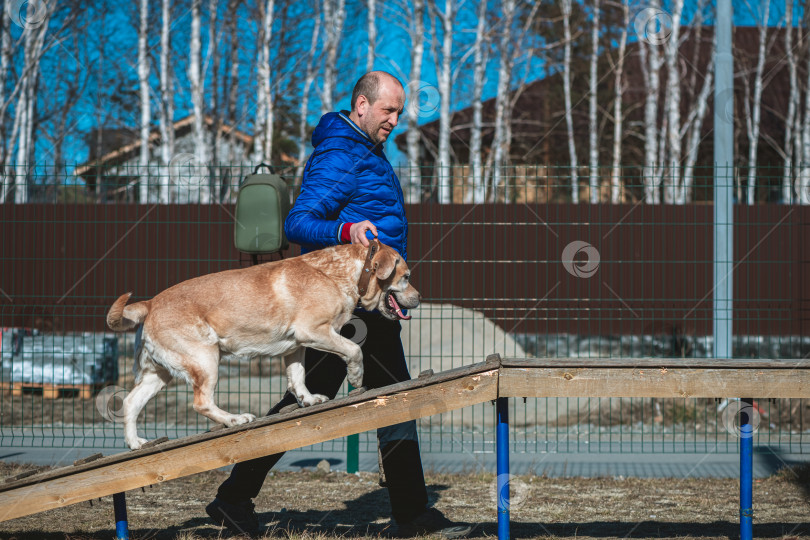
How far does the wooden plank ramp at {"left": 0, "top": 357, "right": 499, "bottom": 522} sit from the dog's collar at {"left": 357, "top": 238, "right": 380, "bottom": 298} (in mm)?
556

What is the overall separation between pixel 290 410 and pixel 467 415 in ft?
17.6

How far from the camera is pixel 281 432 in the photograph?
3521mm

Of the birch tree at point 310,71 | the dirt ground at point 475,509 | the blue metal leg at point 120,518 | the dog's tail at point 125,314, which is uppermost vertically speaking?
the birch tree at point 310,71

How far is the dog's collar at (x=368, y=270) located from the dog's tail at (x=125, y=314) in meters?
1.03

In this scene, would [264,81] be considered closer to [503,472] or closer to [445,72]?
[445,72]

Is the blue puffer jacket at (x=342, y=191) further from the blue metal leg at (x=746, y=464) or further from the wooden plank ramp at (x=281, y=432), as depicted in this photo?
the blue metal leg at (x=746, y=464)

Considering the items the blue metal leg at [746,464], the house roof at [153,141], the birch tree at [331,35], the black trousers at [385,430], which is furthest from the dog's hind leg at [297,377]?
the house roof at [153,141]

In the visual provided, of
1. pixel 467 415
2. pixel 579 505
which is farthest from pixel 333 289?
pixel 467 415

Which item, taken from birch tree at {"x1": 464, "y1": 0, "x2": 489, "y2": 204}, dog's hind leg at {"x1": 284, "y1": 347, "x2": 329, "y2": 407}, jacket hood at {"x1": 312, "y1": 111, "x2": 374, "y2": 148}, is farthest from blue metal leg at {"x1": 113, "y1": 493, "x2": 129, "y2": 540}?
birch tree at {"x1": 464, "y1": 0, "x2": 489, "y2": 204}

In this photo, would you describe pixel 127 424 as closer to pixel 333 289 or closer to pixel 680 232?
pixel 333 289

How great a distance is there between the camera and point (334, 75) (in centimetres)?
2014

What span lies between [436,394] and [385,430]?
0.88 metres

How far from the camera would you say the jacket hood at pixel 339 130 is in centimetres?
398

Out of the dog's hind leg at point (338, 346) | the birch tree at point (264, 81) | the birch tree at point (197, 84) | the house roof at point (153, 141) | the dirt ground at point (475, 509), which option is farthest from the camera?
the house roof at point (153, 141)
